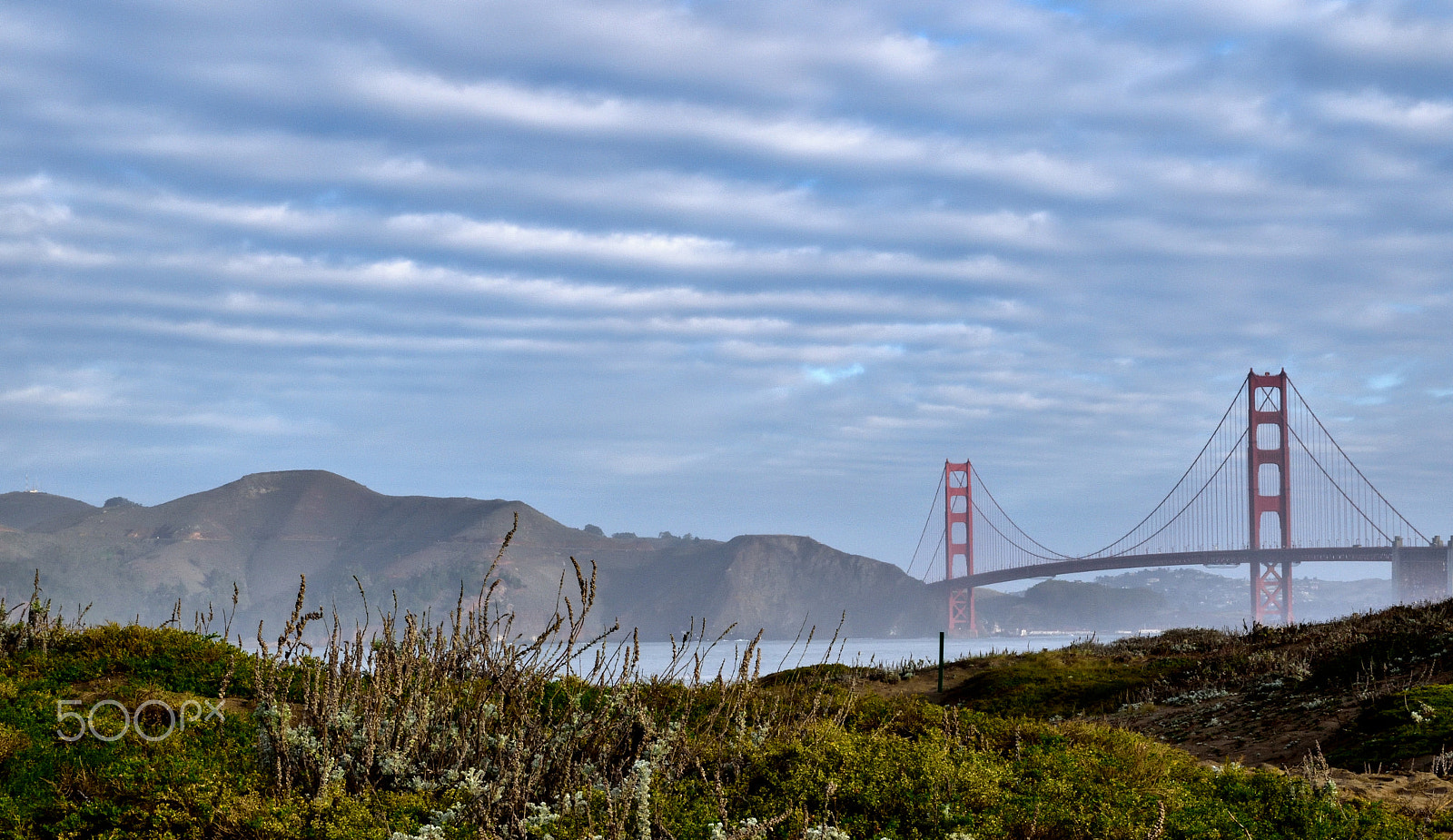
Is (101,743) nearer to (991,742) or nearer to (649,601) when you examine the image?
(991,742)

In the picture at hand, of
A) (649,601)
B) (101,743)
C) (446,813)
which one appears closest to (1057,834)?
(446,813)

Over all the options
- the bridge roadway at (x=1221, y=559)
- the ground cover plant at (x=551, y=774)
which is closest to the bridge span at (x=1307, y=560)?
the bridge roadway at (x=1221, y=559)

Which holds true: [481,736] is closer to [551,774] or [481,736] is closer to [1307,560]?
[551,774]

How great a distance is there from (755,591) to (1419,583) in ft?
398

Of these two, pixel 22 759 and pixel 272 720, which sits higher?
pixel 272 720

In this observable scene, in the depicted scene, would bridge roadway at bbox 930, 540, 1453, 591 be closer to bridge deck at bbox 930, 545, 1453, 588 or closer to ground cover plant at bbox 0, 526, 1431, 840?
bridge deck at bbox 930, 545, 1453, 588

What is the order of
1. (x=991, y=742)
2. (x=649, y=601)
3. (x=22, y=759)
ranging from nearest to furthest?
(x=22, y=759) → (x=991, y=742) → (x=649, y=601)

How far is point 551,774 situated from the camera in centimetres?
588

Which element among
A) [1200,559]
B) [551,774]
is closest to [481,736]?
[551,774]

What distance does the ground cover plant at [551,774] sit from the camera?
524 centimetres

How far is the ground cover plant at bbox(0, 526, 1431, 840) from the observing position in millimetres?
5242

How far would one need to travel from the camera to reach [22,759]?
6.77 metres

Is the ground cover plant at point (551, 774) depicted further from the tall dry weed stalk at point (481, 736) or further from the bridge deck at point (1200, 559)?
the bridge deck at point (1200, 559)

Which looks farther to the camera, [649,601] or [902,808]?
[649,601]
